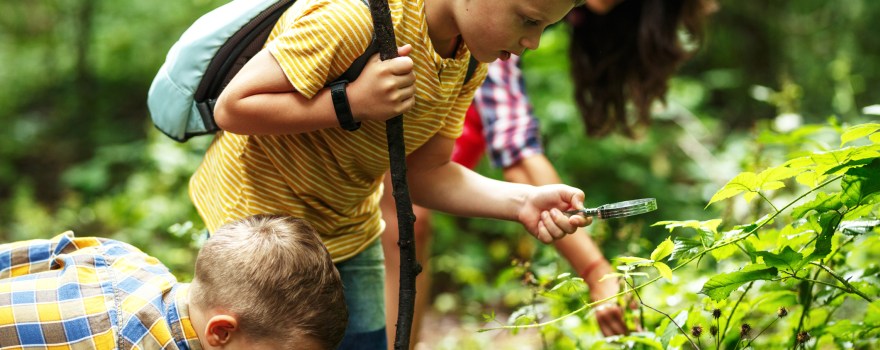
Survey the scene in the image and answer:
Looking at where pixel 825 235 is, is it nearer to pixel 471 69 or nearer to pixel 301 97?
pixel 471 69

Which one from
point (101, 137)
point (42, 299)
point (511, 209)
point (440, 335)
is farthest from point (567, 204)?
point (101, 137)

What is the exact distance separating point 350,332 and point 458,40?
2.62ft

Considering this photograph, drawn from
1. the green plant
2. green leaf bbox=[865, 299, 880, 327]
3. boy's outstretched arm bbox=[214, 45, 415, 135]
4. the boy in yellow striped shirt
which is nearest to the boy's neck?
the boy in yellow striped shirt

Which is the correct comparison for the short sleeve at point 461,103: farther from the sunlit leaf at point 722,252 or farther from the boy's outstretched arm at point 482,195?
the sunlit leaf at point 722,252

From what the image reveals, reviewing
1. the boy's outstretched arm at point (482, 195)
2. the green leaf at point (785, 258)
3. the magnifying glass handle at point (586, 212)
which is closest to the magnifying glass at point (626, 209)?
the magnifying glass handle at point (586, 212)

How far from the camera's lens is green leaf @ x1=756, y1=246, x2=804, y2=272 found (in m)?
1.48

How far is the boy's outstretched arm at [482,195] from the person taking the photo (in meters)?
1.72

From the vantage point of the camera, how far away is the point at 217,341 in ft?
5.11

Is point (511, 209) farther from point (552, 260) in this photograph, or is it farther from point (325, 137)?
point (552, 260)

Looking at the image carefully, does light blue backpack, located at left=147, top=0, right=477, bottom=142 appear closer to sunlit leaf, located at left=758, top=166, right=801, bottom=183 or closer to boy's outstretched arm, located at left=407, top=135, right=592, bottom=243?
boy's outstretched arm, located at left=407, top=135, right=592, bottom=243

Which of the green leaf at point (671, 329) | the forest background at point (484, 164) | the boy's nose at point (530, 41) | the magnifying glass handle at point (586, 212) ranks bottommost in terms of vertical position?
the forest background at point (484, 164)

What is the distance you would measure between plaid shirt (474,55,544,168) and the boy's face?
3.70ft

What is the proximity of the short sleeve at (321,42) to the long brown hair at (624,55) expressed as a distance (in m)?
1.71

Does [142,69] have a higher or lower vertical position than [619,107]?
lower
